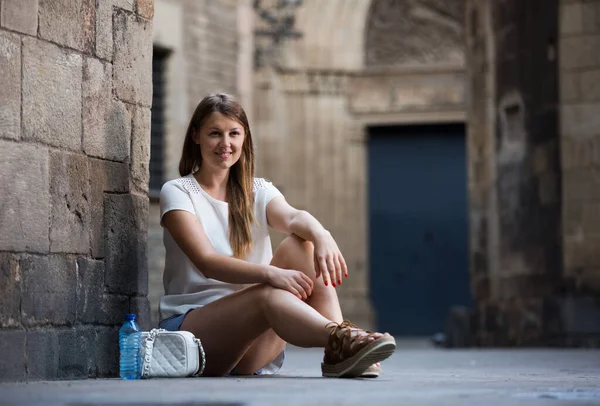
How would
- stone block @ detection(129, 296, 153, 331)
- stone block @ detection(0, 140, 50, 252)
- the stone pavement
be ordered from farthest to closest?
stone block @ detection(129, 296, 153, 331) → stone block @ detection(0, 140, 50, 252) → the stone pavement

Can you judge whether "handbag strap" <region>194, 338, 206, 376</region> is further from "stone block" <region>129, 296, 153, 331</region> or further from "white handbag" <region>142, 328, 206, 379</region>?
"stone block" <region>129, 296, 153, 331</region>

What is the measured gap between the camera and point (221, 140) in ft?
17.2

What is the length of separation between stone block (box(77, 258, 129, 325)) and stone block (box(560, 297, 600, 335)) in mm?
6754

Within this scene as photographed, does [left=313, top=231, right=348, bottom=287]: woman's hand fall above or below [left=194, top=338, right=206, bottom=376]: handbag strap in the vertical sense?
above

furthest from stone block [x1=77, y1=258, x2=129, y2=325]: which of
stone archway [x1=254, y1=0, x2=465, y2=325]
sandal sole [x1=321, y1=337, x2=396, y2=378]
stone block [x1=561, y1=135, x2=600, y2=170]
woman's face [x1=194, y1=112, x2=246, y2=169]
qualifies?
stone archway [x1=254, y1=0, x2=465, y2=325]

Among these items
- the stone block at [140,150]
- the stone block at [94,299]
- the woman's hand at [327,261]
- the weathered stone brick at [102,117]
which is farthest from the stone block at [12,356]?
the woman's hand at [327,261]

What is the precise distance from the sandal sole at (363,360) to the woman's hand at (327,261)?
317 millimetres

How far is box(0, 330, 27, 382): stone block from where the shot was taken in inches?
182

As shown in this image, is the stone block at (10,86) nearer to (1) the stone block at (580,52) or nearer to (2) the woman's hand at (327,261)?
(2) the woman's hand at (327,261)

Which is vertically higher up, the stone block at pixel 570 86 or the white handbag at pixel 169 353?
the stone block at pixel 570 86

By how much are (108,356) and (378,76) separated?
1897 cm

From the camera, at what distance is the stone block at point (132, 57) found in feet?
18.0

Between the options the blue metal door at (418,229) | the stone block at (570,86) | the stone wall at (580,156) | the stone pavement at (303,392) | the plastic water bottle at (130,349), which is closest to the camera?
the stone pavement at (303,392)

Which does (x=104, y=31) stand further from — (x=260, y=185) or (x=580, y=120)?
(x=580, y=120)
